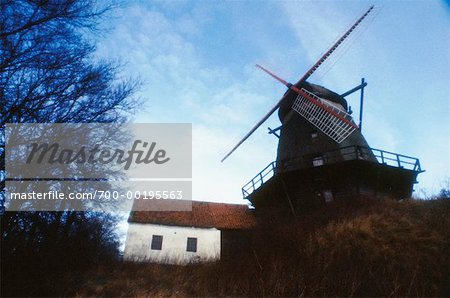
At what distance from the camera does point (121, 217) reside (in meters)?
17.6

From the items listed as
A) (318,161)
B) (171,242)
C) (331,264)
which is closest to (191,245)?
(171,242)

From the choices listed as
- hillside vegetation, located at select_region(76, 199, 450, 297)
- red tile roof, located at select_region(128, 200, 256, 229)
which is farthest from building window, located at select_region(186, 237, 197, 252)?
hillside vegetation, located at select_region(76, 199, 450, 297)

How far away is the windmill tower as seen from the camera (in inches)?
603

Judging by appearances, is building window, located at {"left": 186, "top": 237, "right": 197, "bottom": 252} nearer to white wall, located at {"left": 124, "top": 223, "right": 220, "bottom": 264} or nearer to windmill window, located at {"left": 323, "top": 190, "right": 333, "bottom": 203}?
white wall, located at {"left": 124, "top": 223, "right": 220, "bottom": 264}

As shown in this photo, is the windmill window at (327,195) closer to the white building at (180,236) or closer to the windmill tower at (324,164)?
the windmill tower at (324,164)

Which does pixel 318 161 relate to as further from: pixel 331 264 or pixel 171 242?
pixel 171 242

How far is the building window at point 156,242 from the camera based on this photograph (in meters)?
17.1

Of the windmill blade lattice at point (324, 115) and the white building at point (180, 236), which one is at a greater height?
the windmill blade lattice at point (324, 115)

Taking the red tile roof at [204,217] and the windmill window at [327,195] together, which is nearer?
the windmill window at [327,195]

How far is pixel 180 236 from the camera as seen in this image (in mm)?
17500

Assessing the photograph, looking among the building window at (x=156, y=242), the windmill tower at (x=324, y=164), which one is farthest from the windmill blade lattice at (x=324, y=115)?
the building window at (x=156, y=242)

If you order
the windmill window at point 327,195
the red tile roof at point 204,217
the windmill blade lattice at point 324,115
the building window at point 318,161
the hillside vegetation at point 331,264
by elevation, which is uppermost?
the windmill blade lattice at point 324,115

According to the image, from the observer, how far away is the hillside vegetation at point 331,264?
909 cm

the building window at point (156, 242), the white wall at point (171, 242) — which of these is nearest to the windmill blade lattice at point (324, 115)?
the white wall at point (171, 242)
